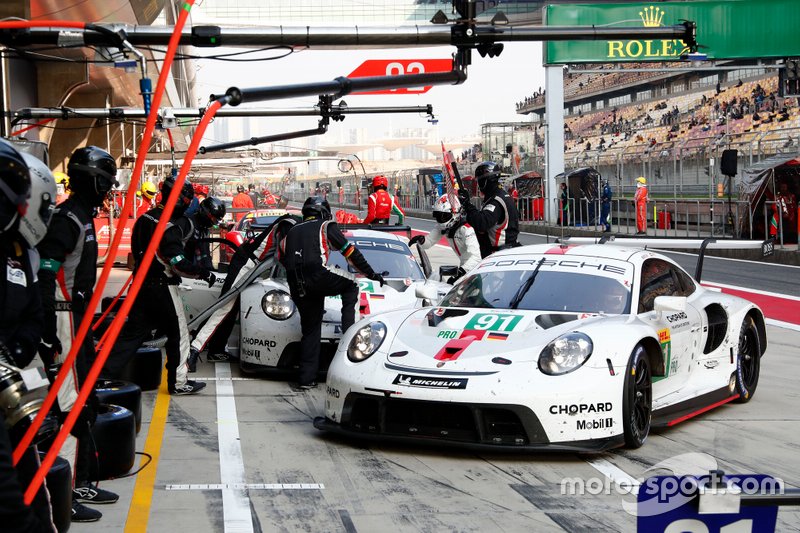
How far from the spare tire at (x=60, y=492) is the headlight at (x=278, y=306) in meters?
5.06

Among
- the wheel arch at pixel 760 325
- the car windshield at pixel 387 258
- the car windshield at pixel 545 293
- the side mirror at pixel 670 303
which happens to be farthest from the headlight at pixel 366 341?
the wheel arch at pixel 760 325

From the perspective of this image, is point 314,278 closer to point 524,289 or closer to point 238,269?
point 238,269

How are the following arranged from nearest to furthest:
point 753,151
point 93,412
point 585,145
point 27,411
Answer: point 27,411 → point 93,412 → point 753,151 → point 585,145

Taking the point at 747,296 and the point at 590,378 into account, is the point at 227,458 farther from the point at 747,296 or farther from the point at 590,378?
the point at 747,296

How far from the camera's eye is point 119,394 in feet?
22.6

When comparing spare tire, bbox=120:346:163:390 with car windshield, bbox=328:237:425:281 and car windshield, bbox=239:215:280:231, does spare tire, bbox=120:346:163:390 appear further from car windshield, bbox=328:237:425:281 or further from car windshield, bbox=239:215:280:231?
car windshield, bbox=239:215:280:231

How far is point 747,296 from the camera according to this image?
18.0m

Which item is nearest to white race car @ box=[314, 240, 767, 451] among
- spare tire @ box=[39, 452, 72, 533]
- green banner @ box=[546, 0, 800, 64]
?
spare tire @ box=[39, 452, 72, 533]

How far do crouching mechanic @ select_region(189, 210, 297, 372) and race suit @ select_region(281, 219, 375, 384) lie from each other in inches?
41.8

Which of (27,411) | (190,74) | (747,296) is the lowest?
(747,296)

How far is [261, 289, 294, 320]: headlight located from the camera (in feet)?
32.4

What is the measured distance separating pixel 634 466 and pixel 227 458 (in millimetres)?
2512

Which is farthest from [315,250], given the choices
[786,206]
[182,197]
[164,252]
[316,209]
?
[786,206]

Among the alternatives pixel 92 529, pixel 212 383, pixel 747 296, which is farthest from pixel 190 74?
pixel 92 529
